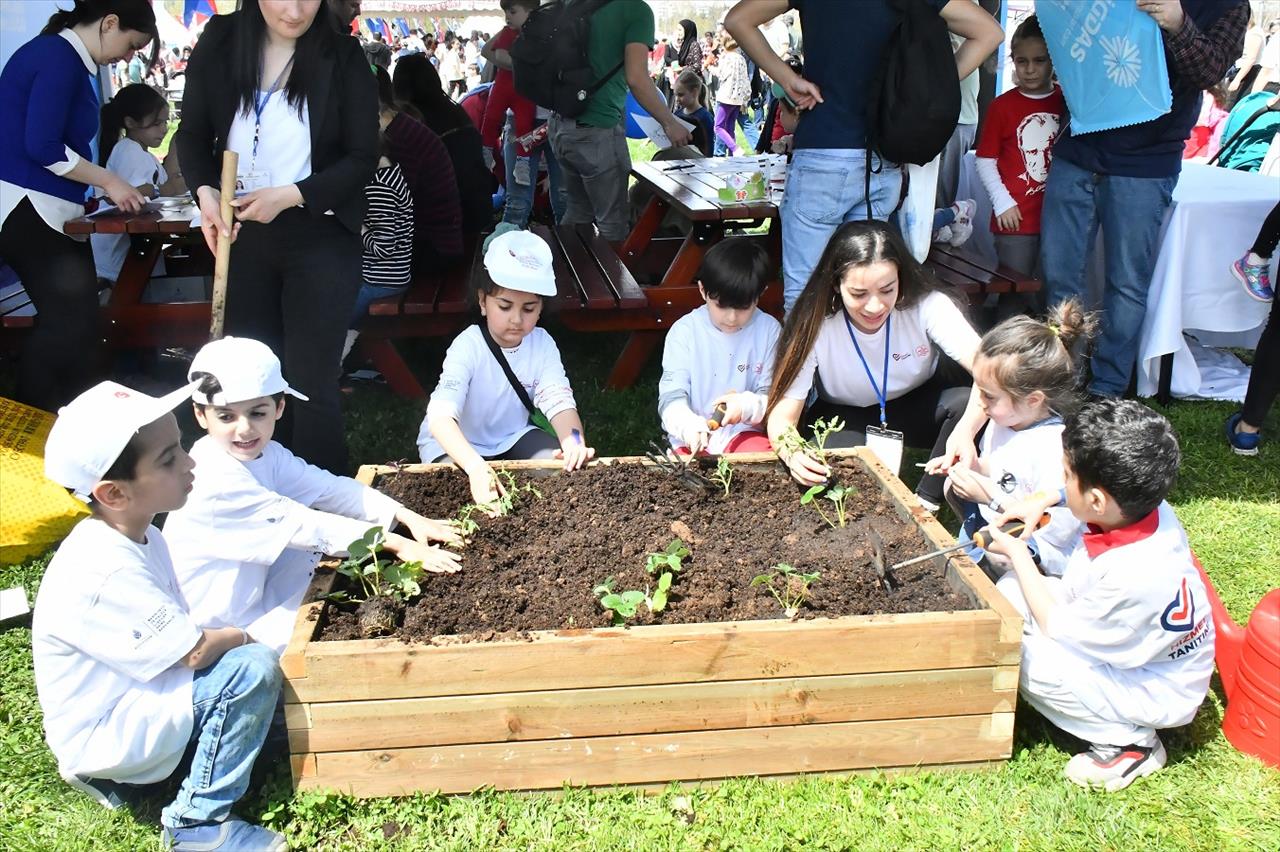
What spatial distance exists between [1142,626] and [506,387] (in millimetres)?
2067

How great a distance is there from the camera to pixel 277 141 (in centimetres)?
322

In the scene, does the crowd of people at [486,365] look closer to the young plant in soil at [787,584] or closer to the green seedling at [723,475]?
the green seedling at [723,475]

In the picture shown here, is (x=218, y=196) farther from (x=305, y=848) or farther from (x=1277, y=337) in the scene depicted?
(x=1277, y=337)

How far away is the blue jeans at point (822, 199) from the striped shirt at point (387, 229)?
1825mm

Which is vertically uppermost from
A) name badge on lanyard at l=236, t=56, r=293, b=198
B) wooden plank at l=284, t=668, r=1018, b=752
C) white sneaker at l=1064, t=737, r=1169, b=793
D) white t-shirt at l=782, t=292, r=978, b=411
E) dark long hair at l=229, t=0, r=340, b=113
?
dark long hair at l=229, t=0, r=340, b=113

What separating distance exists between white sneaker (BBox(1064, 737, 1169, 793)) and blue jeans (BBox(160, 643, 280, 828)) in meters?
1.87

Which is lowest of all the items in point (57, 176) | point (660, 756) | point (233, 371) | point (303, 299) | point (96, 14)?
point (660, 756)

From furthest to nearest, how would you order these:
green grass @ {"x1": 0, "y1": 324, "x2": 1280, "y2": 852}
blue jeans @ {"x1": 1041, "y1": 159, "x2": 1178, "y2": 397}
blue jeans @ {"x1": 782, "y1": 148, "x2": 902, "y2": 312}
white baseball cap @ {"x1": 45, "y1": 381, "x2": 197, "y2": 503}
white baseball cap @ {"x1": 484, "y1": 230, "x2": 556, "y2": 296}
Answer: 1. blue jeans @ {"x1": 1041, "y1": 159, "x2": 1178, "y2": 397}
2. blue jeans @ {"x1": 782, "y1": 148, "x2": 902, "y2": 312}
3. white baseball cap @ {"x1": 484, "y1": 230, "x2": 556, "y2": 296}
4. green grass @ {"x1": 0, "y1": 324, "x2": 1280, "y2": 852}
5. white baseball cap @ {"x1": 45, "y1": 381, "x2": 197, "y2": 503}

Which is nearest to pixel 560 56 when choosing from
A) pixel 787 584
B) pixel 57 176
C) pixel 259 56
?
pixel 57 176

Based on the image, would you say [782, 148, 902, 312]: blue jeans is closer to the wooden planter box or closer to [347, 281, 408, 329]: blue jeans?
the wooden planter box

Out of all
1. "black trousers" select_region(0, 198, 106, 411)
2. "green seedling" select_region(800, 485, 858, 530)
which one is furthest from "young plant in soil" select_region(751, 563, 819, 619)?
"black trousers" select_region(0, 198, 106, 411)

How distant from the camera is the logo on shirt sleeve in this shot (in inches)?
88.0

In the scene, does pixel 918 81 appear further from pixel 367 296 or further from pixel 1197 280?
pixel 367 296

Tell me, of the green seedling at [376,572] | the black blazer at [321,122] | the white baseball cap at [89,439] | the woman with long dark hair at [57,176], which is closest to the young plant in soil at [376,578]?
the green seedling at [376,572]
